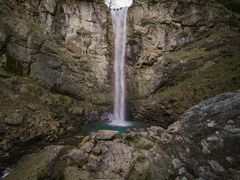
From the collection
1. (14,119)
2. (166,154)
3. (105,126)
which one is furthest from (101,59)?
(166,154)

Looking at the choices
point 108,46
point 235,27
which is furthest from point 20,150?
point 235,27

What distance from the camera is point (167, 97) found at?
26234 mm

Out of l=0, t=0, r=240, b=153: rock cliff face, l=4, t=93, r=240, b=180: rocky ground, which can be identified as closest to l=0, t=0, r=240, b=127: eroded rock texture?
l=0, t=0, r=240, b=153: rock cliff face

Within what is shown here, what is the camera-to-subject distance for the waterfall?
102 ft

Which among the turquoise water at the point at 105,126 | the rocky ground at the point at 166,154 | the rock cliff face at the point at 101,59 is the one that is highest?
the rock cliff face at the point at 101,59

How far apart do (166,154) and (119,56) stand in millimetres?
24487

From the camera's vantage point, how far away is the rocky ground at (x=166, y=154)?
806 cm

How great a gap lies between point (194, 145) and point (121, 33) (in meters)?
26.0

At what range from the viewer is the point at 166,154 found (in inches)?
357

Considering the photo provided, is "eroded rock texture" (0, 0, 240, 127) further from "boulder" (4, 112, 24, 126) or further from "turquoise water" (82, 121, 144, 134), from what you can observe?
"boulder" (4, 112, 24, 126)

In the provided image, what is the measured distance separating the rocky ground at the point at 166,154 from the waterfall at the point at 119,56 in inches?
808

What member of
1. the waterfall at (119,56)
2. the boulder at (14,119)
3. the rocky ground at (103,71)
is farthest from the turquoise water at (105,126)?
the boulder at (14,119)

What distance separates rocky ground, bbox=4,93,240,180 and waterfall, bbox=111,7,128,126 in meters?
20.5

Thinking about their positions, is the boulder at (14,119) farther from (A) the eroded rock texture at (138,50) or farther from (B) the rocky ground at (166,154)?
(B) the rocky ground at (166,154)
